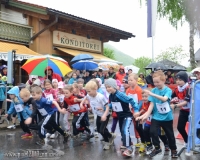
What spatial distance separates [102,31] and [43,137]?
50.7 ft

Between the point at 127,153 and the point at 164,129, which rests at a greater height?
the point at 164,129

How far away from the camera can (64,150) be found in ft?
20.3

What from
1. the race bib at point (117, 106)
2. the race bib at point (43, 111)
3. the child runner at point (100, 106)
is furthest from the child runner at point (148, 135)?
the race bib at point (43, 111)

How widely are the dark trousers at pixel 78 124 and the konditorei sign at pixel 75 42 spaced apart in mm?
11187

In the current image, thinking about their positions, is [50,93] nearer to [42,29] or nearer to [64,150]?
[64,150]

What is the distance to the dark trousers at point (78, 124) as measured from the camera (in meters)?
7.09

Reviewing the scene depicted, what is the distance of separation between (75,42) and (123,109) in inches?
558

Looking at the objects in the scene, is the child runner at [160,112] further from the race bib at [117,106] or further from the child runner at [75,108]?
the child runner at [75,108]

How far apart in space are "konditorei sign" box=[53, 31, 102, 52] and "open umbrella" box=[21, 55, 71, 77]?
7973mm

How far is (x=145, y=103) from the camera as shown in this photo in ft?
19.9

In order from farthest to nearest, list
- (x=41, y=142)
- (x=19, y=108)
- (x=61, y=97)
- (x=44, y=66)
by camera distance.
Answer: (x=44, y=66) < (x=61, y=97) < (x=19, y=108) < (x=41, y=142)

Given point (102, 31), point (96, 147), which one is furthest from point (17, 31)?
point (96, 147)

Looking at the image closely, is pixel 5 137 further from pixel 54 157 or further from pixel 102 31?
pixel 102 31

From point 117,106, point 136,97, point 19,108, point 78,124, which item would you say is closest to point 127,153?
point 117,106
